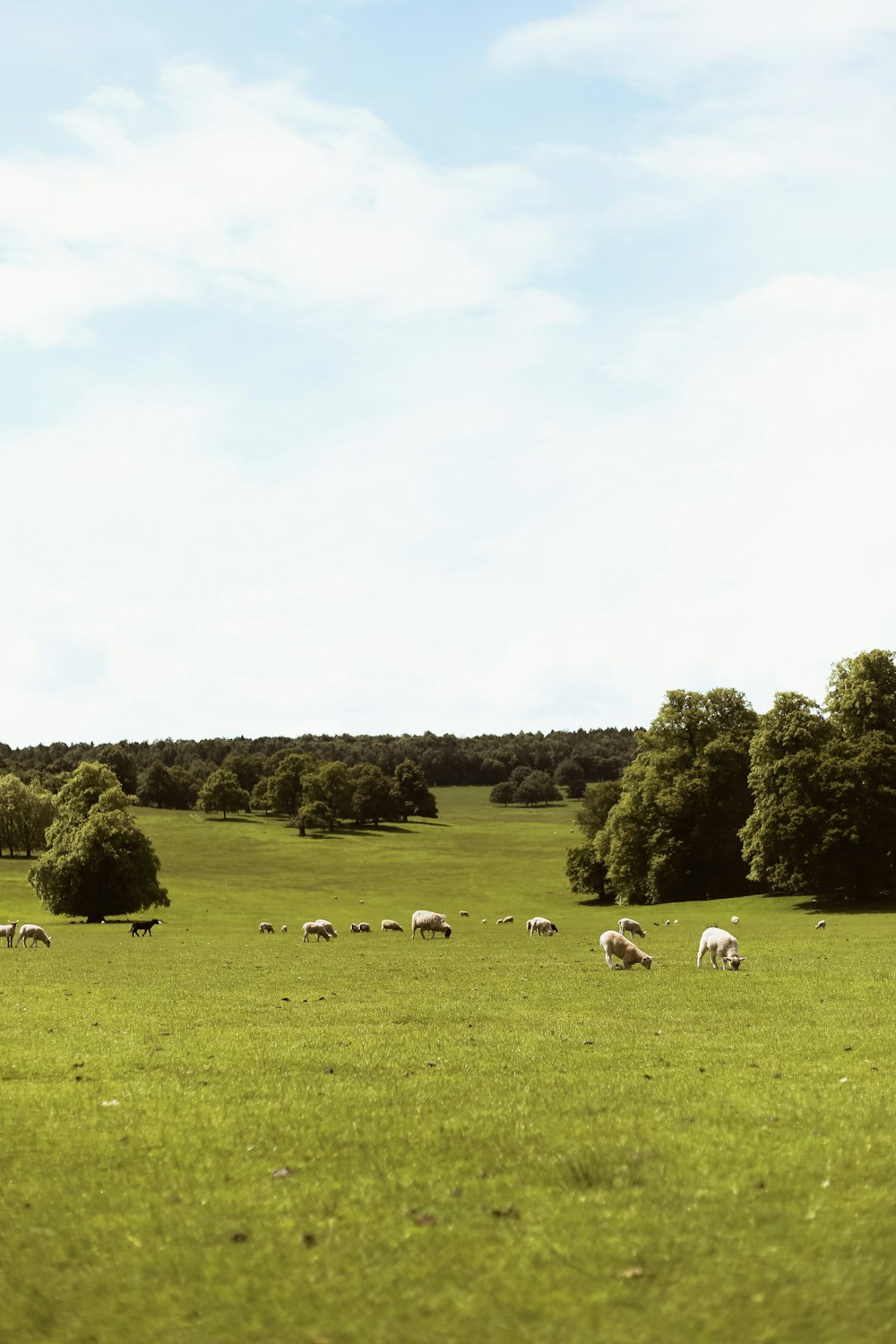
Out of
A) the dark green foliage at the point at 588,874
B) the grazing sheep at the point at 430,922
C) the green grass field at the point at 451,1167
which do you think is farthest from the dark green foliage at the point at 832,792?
the green grass field at the point at 451,1167

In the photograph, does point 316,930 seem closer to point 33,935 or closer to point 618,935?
point 33,935

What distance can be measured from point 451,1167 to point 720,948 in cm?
2668

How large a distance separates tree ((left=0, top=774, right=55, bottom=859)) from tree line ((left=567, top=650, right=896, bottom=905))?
77.1 metres

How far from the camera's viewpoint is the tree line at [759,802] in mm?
76938

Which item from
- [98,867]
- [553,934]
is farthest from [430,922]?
[98,867]

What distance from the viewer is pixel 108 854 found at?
81.4m

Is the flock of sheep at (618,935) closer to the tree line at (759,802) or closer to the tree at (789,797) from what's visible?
the tree at (789,797)

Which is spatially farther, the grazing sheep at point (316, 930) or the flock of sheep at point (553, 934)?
the grazing sheep at point (316, 930)

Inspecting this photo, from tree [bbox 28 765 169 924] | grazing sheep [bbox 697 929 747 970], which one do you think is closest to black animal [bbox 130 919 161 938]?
tree [bbox 28 765 169 924]

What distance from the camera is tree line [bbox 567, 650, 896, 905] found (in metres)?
76.9

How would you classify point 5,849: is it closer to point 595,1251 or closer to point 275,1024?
point 275,1024

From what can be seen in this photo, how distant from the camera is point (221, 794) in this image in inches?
7643

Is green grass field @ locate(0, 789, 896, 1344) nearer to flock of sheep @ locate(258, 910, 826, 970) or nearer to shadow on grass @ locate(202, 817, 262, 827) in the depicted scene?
flock of sheep @ locate(258, 910, 826, 970)

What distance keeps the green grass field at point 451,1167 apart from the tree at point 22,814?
122153 mm
